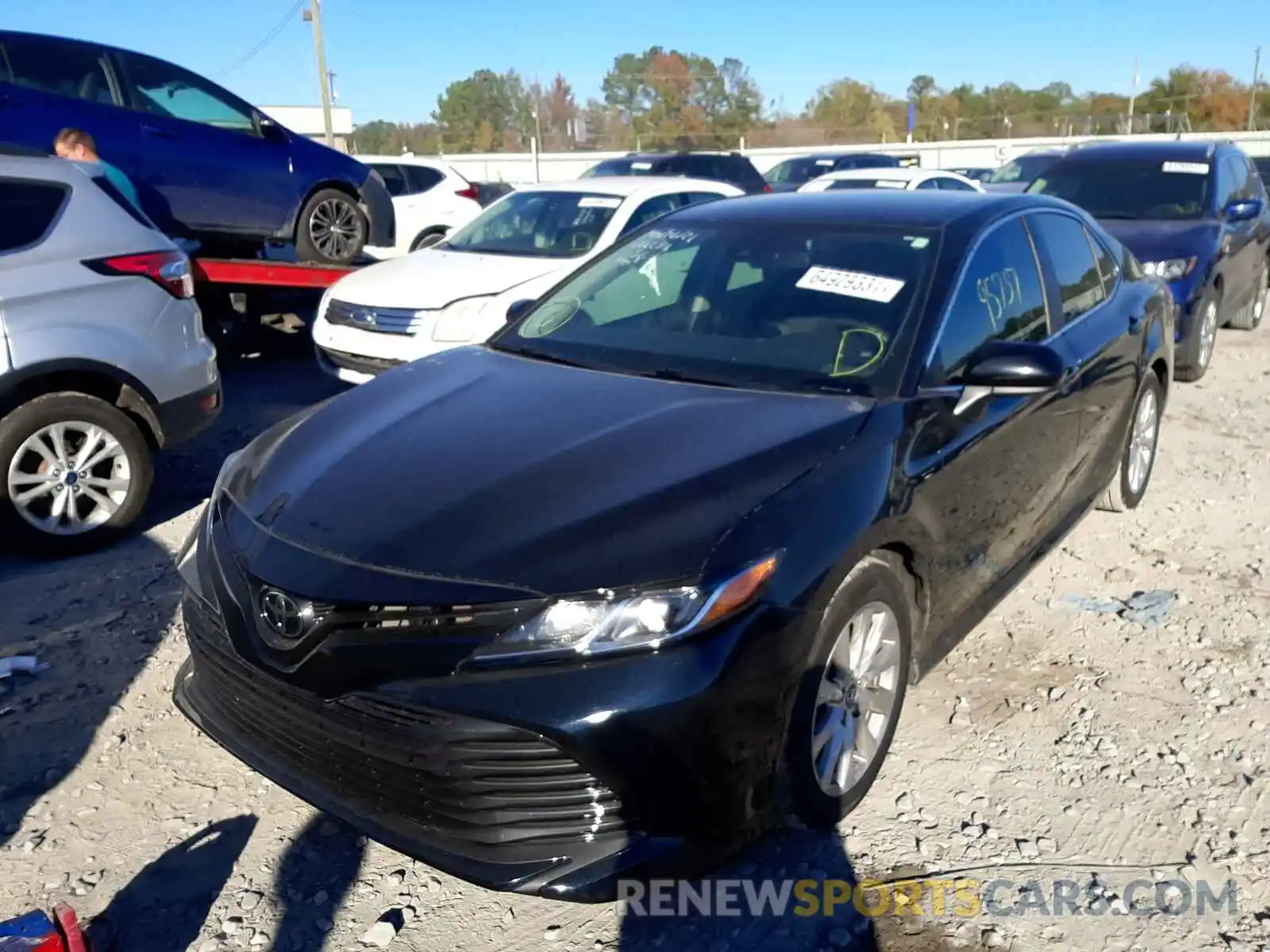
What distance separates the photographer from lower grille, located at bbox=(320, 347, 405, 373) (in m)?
6.66

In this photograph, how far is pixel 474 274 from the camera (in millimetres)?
7035

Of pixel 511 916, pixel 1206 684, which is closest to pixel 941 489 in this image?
pixel 1206 684

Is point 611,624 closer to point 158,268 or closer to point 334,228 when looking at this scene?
point 158,268

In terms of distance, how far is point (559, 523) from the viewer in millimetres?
2473

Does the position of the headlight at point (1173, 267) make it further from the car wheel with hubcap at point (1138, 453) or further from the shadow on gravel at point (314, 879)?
the shadow on gravel at point (314, 879)

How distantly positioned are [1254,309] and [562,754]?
9.99m

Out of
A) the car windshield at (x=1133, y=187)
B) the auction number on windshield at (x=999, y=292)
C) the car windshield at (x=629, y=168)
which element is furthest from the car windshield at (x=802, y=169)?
the auction number on windshield at (x=999, y=292)

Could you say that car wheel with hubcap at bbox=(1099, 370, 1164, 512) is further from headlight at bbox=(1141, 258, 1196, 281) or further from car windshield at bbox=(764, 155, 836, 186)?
car windshield at bbox=(764, 155, 836, 186)

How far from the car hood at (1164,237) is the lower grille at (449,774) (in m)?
6.77

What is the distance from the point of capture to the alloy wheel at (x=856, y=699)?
2.71 metres

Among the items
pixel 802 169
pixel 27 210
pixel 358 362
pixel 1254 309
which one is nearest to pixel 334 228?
pixel 358 362

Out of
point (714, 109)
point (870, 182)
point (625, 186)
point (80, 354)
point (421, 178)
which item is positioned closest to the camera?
point (80, 354)

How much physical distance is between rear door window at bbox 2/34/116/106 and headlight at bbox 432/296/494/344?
254cm

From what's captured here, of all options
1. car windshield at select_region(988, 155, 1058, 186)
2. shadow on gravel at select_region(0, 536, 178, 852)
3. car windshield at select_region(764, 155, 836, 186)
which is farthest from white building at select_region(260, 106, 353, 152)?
shadow on gravel at select_region(0, 536, 178, 852)
